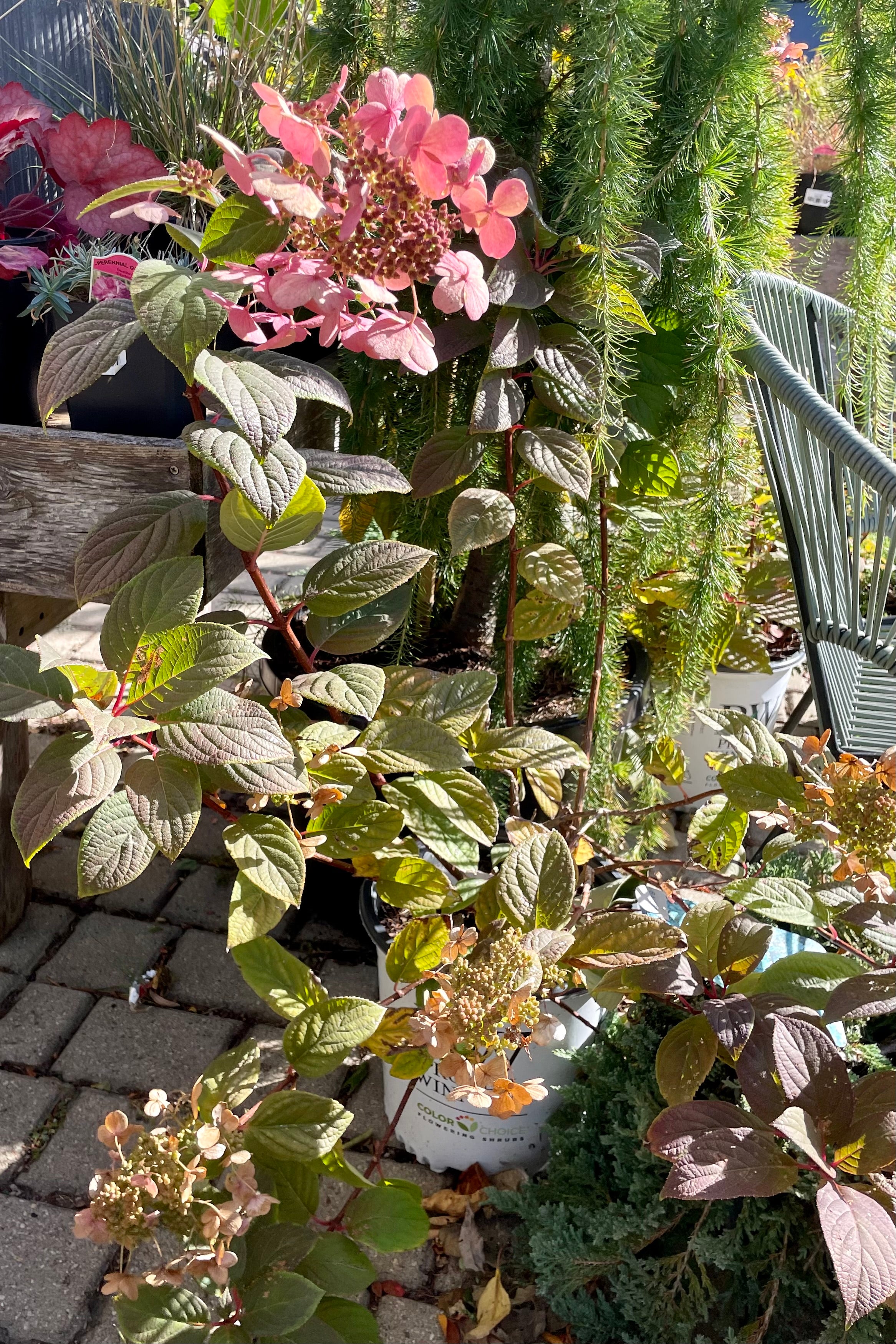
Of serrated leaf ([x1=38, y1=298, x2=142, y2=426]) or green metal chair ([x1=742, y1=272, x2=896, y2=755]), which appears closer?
A: serrated leaf ([x1=38, y1=298, x2=142, y2=426])

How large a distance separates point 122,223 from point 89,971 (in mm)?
1274

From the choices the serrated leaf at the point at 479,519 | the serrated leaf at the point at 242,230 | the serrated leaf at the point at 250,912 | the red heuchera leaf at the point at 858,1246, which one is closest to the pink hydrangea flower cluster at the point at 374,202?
the serrated leaf at the point at 242,230

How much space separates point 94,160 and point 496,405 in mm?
739

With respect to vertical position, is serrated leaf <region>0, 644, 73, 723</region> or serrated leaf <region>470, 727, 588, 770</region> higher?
serrated leaf <region>0, 644, 73, 723</region>

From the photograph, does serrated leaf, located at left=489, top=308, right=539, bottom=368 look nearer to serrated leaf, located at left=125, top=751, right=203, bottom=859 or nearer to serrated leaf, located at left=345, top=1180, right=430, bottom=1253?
serrated leaf, located at left=125, top=751, right=203, bottom=859

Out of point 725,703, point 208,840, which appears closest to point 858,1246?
point 208,840

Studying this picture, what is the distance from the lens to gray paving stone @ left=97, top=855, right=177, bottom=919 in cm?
202

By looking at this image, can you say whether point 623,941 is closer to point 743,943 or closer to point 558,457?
point 743,943

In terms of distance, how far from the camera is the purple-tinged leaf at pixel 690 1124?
99cm

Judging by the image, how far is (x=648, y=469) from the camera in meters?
1.44

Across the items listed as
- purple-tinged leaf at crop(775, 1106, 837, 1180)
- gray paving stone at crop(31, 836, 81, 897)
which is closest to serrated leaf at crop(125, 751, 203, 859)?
purple-tinged leaf at crop(775, 1106, 837, 1180)

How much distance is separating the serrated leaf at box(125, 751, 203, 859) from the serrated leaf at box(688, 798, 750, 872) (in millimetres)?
717

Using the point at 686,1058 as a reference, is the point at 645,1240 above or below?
below

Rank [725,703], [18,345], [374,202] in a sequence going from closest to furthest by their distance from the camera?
[374,202] < [18,345] < [725,703]
